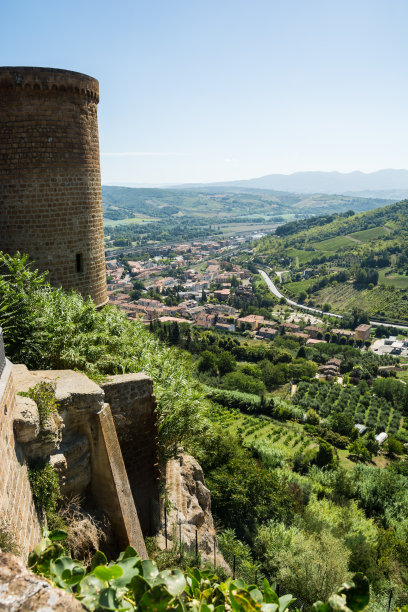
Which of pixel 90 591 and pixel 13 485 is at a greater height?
pixel 90 591

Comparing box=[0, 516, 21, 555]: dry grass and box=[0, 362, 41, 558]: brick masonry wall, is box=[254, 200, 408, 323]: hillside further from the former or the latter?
box=[0, 516, 21, 555]: dry grass

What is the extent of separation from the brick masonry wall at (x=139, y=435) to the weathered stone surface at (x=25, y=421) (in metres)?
2.46

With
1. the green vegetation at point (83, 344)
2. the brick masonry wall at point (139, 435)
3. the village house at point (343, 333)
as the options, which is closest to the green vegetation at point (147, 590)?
the brick masonry wall at point (139, 435)

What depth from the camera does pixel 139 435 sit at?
823 cm

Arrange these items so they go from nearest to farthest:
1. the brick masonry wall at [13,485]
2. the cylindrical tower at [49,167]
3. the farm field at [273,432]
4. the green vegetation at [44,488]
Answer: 1. the brick masonry wall at [13,485]
2. the green vegetation at [44,488]
3. the cylindrical tower at [49,167]
4. the farm field at [273,432]

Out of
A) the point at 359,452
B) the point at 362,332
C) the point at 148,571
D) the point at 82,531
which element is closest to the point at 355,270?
the point at 362,332

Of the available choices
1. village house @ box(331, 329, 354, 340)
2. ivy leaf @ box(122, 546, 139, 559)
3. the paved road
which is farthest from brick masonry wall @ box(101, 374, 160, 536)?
the paved road

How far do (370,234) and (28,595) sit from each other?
196561 mm

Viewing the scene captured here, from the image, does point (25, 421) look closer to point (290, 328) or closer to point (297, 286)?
point (290, 328)

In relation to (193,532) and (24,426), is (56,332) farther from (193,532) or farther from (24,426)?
(193,532)

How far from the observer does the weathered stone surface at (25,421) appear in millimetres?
4617

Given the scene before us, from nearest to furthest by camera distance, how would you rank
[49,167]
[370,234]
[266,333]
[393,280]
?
[49,167], [266,333], [393,280], [370,234]

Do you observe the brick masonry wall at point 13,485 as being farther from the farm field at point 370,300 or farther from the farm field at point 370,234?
the farm field at point 370,234

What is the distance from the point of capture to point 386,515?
23.9m
